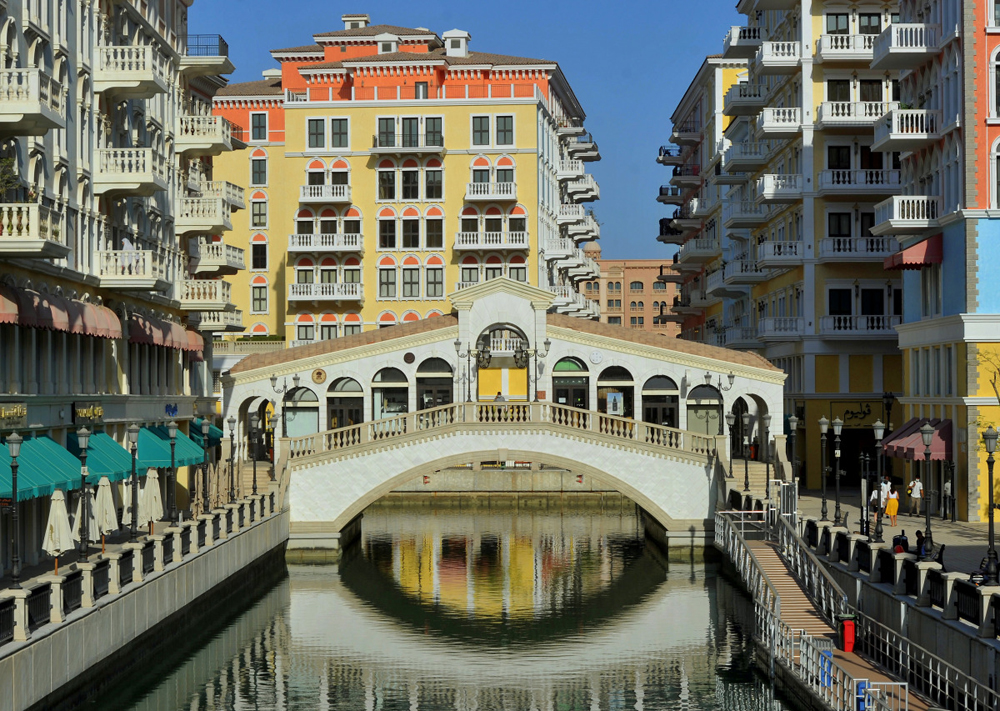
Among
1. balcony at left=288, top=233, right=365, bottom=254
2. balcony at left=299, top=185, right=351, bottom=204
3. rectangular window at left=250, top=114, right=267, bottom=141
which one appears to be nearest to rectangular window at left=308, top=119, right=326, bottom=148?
balcony at left=299, top=185, right=351, bottom=204

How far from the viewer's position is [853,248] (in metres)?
63.1

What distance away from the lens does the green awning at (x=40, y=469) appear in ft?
107

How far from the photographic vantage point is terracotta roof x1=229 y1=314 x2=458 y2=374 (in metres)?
62.3

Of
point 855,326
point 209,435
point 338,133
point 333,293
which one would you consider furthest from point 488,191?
point 209,435

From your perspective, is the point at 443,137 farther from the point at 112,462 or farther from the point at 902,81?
the point at 112,462

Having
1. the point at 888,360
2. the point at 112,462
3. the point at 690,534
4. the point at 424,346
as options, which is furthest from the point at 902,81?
the point at 112,462

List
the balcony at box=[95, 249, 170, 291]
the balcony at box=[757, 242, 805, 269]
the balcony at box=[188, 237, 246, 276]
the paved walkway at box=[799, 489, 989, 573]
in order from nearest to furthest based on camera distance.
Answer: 1. the paved walkway at box=[799, 489, 989, 573]
2. the balcony at box=[95, 249, 170, 291]
3. the balcony at box=[188, 237, 246, 276]
4. the balcony at box=[757, 242, 805, 269]

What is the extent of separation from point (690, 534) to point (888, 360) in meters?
17.1

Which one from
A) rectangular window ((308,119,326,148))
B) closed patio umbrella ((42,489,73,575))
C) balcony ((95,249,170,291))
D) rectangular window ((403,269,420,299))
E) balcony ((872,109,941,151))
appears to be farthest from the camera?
rectangular window ((403,269,420,299))

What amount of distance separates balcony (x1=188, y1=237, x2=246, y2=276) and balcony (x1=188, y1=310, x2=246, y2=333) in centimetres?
196

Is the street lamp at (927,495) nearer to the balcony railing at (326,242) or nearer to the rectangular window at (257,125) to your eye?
the balcony railing at (326,242)

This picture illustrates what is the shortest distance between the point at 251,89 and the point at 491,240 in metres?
21.2

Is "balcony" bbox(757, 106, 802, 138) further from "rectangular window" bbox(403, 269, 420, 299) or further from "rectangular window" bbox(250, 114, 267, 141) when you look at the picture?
"rectangular window" bbox(250, 114, 267, 141)

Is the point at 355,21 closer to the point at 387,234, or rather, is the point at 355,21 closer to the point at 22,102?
the point at 387,234
